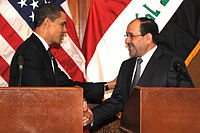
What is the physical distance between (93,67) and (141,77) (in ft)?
Result: 3.77

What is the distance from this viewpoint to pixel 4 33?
329cm

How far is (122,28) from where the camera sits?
3477 millimetres

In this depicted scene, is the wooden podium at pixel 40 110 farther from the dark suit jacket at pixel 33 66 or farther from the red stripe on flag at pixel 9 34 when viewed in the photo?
the red stripe on flag at pixel 9 34

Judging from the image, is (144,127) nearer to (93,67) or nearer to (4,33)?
(93,67)

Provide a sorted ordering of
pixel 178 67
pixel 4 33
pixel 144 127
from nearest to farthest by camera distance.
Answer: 1. pixel 144 127
2. pixel 178 67
3. pixel 4 33

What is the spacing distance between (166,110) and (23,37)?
2.36 meters

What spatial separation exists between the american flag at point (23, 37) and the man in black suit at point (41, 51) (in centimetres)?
48

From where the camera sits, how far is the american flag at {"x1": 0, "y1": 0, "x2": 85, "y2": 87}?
129 inches

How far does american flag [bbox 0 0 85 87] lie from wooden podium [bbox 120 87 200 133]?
1968 mm

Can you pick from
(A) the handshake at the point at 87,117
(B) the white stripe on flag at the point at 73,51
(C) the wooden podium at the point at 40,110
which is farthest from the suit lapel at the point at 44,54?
(C) the wooden podium at the point at 40,110

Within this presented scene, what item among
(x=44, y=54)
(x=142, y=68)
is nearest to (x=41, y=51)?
(x=44, y=54)

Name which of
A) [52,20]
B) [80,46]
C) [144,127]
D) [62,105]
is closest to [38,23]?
[52,20]

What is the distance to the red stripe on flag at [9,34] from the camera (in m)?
Answer: 3.28

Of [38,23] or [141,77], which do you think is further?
[38,23]
